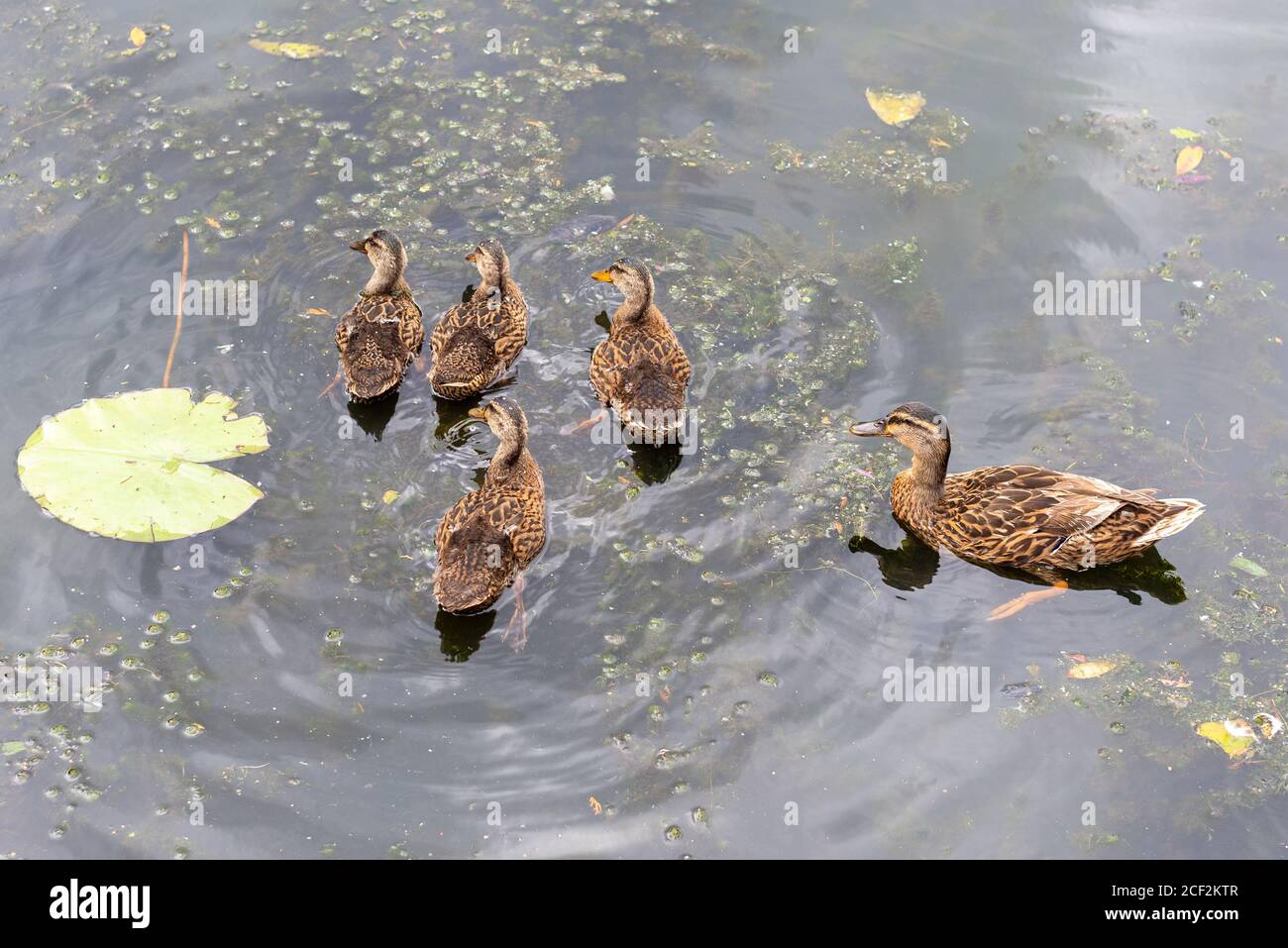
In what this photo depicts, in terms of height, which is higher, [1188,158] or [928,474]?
[1188,158]

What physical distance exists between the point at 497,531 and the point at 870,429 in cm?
262

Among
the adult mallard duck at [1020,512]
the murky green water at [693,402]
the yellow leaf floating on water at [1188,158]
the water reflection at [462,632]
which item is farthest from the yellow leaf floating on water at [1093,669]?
the yellow leaf floating on water at [1188,158]

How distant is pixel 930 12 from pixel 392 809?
9.76m

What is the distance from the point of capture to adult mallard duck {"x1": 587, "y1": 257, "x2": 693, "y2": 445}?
762 cm

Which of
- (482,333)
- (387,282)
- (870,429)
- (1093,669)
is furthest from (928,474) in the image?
(387,282)

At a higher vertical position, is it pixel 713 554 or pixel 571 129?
pixel 571 129

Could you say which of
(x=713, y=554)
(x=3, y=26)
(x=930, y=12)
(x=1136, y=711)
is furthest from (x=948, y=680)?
(x=3, y=26)

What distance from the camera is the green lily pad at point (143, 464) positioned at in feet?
23.0

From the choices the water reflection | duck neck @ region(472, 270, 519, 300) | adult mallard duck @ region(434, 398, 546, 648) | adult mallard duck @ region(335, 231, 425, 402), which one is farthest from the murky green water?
duck neck @ region(472, 270, 519, 300)

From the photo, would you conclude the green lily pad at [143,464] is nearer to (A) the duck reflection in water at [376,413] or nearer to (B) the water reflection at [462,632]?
(A) the duck reflection in water at [376,413]

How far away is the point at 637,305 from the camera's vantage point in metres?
8.12

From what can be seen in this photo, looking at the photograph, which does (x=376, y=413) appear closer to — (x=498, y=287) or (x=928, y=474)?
(x=498, y=287)
